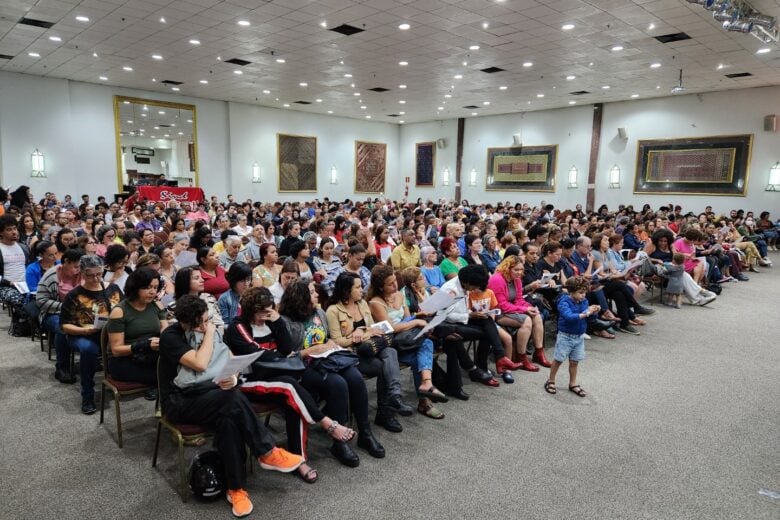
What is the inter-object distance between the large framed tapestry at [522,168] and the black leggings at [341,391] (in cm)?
1731

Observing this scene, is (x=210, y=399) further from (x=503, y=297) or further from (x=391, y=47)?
(x=391, y=47)

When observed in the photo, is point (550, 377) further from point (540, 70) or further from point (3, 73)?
point (3, 73)

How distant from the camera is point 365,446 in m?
3.16

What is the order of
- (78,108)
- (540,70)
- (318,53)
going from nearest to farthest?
(318,53) < (540,70) < (78,108)

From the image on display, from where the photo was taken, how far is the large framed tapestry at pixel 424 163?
2278 centimetres

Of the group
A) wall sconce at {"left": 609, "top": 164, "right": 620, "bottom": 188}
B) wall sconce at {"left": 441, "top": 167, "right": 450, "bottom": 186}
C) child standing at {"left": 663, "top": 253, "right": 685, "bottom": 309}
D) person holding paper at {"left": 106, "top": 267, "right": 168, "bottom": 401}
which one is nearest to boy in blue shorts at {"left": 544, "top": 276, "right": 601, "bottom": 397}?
person holding paper at {"left": 106, "top": 267, "right": 168, "bottom": 401}

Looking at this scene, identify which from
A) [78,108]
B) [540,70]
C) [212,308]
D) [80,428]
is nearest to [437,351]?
[212,308]

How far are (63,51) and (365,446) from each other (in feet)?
40.6

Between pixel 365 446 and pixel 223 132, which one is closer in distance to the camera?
pixel 365 446

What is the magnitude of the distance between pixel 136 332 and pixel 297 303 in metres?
1.11

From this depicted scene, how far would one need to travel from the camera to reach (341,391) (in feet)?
10.1

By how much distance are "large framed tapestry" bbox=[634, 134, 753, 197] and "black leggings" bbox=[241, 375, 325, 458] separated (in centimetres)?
1627

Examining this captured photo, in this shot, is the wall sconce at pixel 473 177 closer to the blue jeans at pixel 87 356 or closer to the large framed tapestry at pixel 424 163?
the large framed tapestry at pixel 424 163

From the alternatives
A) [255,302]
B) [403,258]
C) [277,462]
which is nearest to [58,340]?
[255,302]
